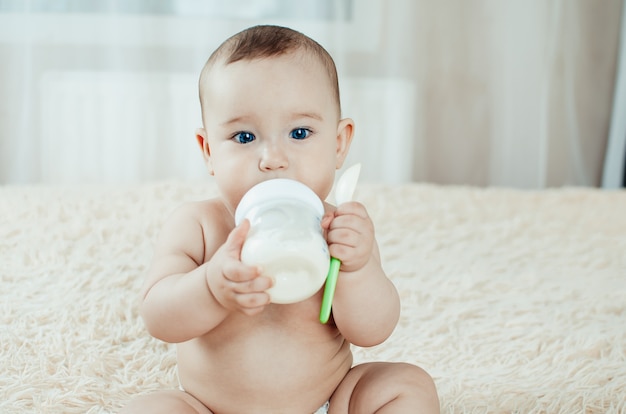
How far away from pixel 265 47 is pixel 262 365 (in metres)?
0.35

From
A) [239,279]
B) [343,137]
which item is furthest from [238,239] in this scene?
[343,137]

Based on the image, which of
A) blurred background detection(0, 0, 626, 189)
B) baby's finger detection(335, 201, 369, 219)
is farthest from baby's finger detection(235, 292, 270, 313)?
blurred background detection(0, 0, 626, 189)

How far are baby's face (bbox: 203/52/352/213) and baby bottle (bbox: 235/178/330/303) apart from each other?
0.29 feet

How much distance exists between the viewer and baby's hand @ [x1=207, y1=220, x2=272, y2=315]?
0.67m

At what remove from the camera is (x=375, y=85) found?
2.59m

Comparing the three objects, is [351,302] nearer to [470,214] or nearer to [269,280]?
[269,280]

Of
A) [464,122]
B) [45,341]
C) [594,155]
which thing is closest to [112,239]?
[45,341]

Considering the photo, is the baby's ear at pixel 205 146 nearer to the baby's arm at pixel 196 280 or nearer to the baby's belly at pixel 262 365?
the baby's arm at pixel 196 280

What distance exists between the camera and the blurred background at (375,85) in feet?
7.91

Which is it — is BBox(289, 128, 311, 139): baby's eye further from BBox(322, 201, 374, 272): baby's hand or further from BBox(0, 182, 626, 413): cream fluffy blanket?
BBox(0, 182, 626, 413): cream fluffy blanket

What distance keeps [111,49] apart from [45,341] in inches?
60.1

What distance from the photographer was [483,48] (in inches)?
104

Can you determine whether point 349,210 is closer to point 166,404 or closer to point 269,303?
point 269,303

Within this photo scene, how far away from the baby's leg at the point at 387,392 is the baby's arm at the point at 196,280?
0.61 feet
